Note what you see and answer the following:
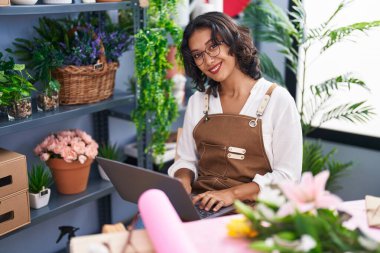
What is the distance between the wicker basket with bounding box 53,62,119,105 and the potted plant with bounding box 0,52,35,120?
183mm

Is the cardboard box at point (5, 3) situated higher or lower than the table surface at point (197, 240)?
higher

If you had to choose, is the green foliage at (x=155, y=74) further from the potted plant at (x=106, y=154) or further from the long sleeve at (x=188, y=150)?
the long sleeve at (x=188, y=150)

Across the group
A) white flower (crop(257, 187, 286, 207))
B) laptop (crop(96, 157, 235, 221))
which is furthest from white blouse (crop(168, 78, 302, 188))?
white flower (crop(257, 187, 286, 207))

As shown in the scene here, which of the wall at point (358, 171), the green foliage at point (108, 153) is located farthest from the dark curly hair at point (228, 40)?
the wall at point (358, 171)

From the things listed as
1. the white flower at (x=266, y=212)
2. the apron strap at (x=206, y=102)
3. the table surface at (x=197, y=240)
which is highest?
the white flower at (x=266, y=212)

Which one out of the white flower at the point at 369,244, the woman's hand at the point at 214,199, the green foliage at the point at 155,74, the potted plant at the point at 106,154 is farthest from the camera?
the potted plant at the point at 106,154

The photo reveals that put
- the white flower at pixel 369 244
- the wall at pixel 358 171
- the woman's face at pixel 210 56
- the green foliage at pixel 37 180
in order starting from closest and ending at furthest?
1. the white flower at pixel 369 244
2. the woman's face at pixel 210 56
3. the green foliage at pixel 37 180
4. the wall at pixel 358 171

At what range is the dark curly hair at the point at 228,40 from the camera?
5.56 ft

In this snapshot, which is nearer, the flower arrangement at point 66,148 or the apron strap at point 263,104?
the apron strap at point 263,104

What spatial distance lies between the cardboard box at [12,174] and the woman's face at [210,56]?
0.83 m

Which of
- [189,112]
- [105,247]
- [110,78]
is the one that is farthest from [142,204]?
[110,78]

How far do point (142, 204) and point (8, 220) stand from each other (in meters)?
1.13

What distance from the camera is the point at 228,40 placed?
1.70 m

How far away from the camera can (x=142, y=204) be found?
96 cm
